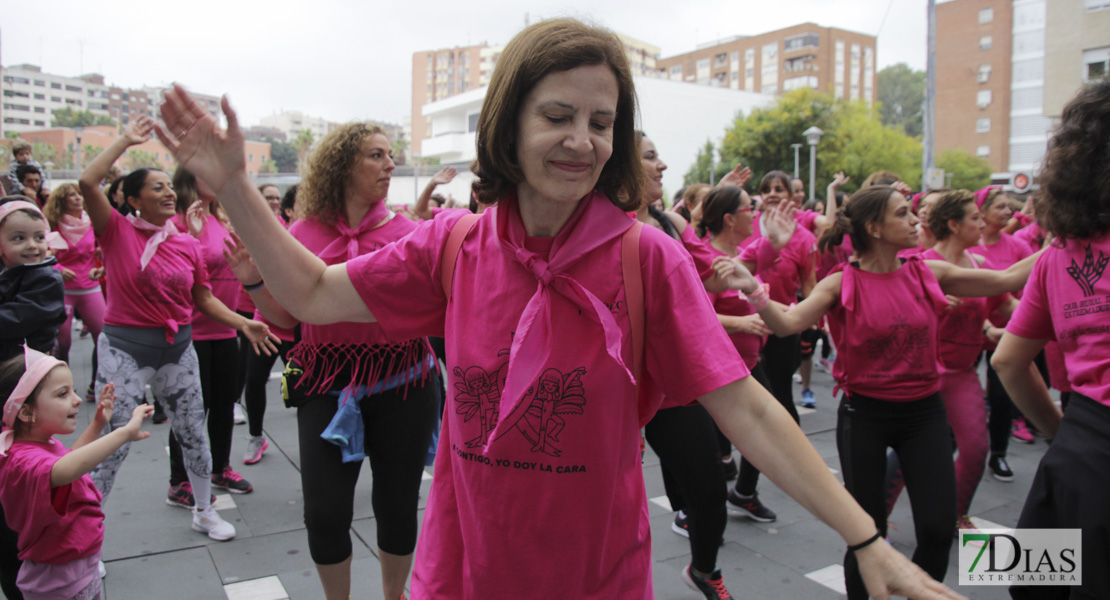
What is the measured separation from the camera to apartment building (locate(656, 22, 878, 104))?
8719cm

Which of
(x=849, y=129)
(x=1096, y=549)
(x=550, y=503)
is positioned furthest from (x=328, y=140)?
(x=849, y=129)

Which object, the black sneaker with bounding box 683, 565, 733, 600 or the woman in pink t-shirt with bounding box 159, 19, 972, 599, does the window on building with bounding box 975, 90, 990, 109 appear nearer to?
the black sneaker with bounding box 683, 565, 733, 600

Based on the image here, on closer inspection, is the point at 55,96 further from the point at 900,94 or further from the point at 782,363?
the point at 782,363

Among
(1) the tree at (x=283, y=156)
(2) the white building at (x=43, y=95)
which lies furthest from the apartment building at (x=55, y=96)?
(1) the tree at (x=283, y=156)

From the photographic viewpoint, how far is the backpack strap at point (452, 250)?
68.2 inches

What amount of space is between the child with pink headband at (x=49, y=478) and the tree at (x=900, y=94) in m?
117

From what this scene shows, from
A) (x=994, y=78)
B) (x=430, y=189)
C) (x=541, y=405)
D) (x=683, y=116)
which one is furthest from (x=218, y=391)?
(x=994, y=78)

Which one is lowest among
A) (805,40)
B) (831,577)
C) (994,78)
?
(831,577)

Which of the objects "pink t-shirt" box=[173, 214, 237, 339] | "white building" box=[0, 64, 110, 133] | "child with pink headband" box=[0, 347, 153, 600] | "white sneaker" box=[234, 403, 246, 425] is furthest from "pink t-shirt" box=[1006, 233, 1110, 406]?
"white building" box=[0, 64, 110, 133]

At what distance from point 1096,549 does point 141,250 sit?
4.62 metres

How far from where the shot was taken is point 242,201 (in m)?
1.54

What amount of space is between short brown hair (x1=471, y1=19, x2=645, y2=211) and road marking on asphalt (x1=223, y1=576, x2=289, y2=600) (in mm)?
2726

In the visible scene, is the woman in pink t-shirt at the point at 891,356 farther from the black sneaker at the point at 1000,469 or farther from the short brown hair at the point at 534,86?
the black sneaker at the point at 1000,469

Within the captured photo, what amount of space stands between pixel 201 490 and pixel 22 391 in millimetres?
1571
